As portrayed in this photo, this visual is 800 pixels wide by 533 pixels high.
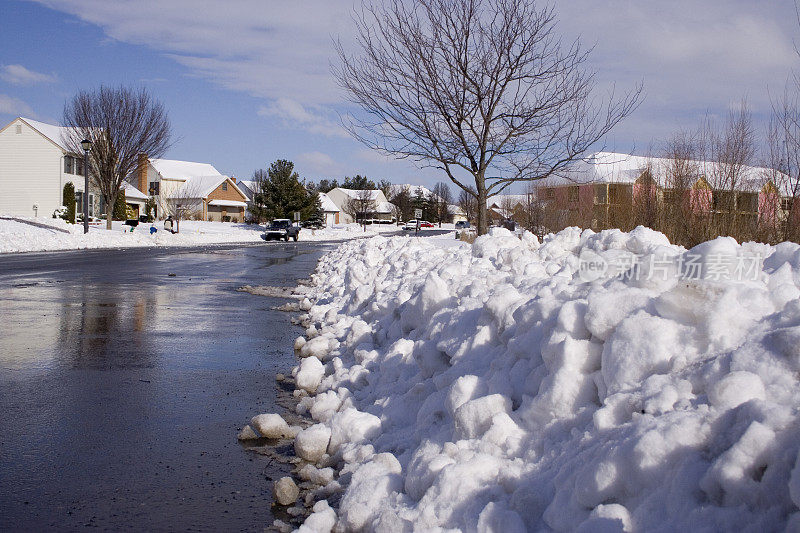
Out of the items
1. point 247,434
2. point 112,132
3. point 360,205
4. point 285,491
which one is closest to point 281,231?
point 112,132

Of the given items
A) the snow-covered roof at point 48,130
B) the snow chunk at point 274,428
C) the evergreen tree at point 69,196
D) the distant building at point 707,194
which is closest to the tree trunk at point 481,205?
the distant building at point 707,194

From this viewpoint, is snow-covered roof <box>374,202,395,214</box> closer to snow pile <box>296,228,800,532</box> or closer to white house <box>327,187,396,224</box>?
white house <box>327,187,396,224</box>

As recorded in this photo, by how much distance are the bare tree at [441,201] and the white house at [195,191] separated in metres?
31.7

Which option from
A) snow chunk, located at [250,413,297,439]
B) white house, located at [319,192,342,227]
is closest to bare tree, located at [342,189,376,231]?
white house, located at [319,192,342,227]

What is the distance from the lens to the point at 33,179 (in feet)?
166

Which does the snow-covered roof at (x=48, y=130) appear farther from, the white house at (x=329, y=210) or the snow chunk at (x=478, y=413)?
the snow chunk at (x=478, y=413)

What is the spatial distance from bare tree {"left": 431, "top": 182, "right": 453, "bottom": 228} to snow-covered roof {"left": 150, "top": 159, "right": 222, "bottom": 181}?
33434 mm

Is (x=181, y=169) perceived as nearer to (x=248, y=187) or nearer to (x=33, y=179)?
(x=248, y=187)

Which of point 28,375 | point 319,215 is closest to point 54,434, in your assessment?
point 28,375

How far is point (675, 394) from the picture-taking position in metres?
2.73

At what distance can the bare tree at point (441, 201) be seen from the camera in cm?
10688

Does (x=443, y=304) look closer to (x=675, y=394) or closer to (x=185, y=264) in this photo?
(x=675, y=394)

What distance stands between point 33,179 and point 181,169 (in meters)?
30.7

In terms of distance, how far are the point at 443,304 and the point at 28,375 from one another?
378cm
